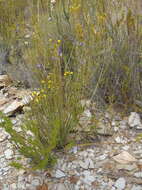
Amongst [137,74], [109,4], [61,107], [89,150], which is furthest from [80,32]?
[89,150]

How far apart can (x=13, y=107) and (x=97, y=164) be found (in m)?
0.97

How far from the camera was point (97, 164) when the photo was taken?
154 centimetres

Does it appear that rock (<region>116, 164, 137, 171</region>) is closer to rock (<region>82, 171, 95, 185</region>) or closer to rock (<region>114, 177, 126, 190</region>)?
rock (<region>114, 177, 126, 190</region>)

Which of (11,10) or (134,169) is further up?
(11,10)

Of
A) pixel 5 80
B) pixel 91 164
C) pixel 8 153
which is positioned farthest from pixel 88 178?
pixel 5 80

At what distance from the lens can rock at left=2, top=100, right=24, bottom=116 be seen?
2.08m

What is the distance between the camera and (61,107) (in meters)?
1.55

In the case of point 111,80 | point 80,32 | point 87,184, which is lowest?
point 87,184

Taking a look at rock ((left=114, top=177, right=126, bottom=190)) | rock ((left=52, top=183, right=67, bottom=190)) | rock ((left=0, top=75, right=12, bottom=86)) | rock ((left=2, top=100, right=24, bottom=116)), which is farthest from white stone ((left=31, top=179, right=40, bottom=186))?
rock ((left=0, top=75, right=12, bottom=86))

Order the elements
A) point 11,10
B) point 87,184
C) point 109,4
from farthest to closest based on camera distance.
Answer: point 11,10 < point 109,4 < point 87,184

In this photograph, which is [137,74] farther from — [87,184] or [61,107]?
[87,184]

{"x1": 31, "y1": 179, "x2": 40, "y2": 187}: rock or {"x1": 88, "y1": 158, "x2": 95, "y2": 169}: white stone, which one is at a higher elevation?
{"x1": 88, "y1": 158, "x2": 95, "y2": 169}: white stone

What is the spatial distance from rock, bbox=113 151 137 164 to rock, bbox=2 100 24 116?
0.98 metres

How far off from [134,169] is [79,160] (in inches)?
14.4
